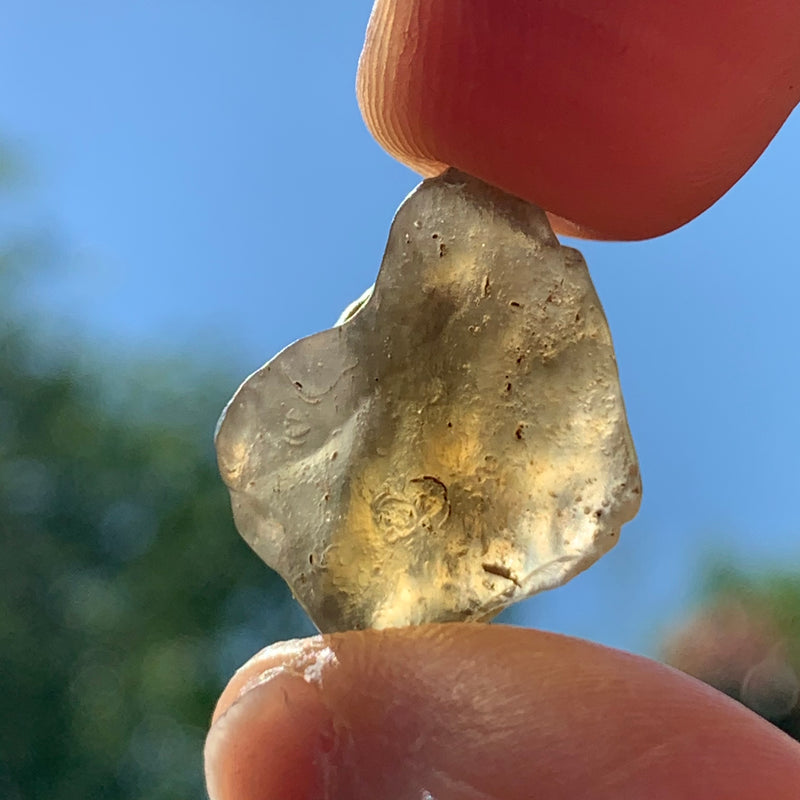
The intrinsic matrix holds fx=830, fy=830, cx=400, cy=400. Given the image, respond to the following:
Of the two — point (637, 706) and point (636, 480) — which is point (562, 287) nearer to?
point (636, 480)

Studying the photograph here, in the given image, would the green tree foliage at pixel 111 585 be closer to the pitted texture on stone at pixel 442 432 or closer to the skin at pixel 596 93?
the pitted texture on stone at pixel 442 432

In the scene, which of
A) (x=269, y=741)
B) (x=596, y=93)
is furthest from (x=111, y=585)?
(x=596, y=93)

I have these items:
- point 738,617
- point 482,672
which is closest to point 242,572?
point 738,617

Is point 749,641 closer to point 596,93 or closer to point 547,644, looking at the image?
point 547,644

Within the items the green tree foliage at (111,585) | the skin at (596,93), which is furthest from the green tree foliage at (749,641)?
the skin at (596,93)

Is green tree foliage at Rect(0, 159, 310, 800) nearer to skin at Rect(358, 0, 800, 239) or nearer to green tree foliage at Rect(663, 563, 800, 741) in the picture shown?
green tree foliage at Rect(663, 563, 800, 741)
